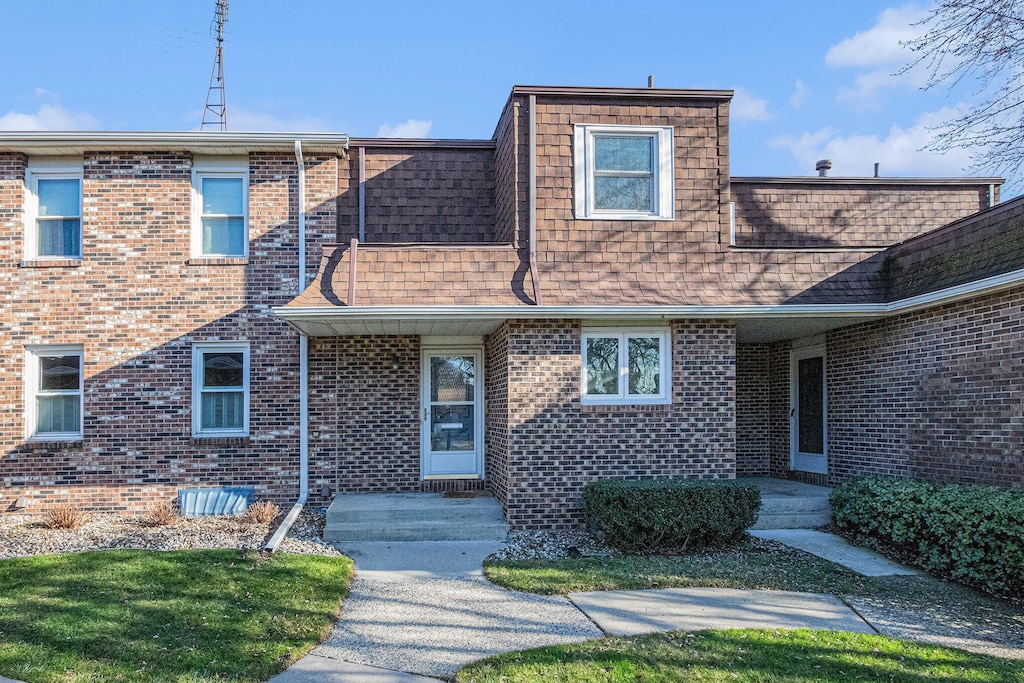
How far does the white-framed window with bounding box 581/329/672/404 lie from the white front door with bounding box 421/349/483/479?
2213 mm

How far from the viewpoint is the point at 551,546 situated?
891 cm

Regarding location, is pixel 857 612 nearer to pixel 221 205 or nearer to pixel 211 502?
pixel 211 502

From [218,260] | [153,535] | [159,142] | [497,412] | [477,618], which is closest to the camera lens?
[477,618]

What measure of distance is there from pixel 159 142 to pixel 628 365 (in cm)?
744

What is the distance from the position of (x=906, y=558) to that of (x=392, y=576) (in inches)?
227

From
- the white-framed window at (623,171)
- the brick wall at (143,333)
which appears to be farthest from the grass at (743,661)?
the brick wall at (143,333)

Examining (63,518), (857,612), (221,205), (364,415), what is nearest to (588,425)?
(364,415)

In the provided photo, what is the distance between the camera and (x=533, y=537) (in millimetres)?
9195

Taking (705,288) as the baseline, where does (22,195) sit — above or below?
above

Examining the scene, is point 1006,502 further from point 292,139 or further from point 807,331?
point 292,139

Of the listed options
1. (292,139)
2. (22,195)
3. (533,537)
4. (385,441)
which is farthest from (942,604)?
(22,195)

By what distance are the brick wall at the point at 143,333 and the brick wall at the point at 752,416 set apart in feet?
24.6

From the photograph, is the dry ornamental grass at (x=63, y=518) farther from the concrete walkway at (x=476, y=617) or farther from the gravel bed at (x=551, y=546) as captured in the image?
the gravel bed at (x=551, y=546)

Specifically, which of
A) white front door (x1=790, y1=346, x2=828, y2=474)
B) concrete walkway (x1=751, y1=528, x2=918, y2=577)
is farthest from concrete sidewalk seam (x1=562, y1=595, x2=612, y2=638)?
white front door (x1=790, y1=346, x2=828, y2=474)
